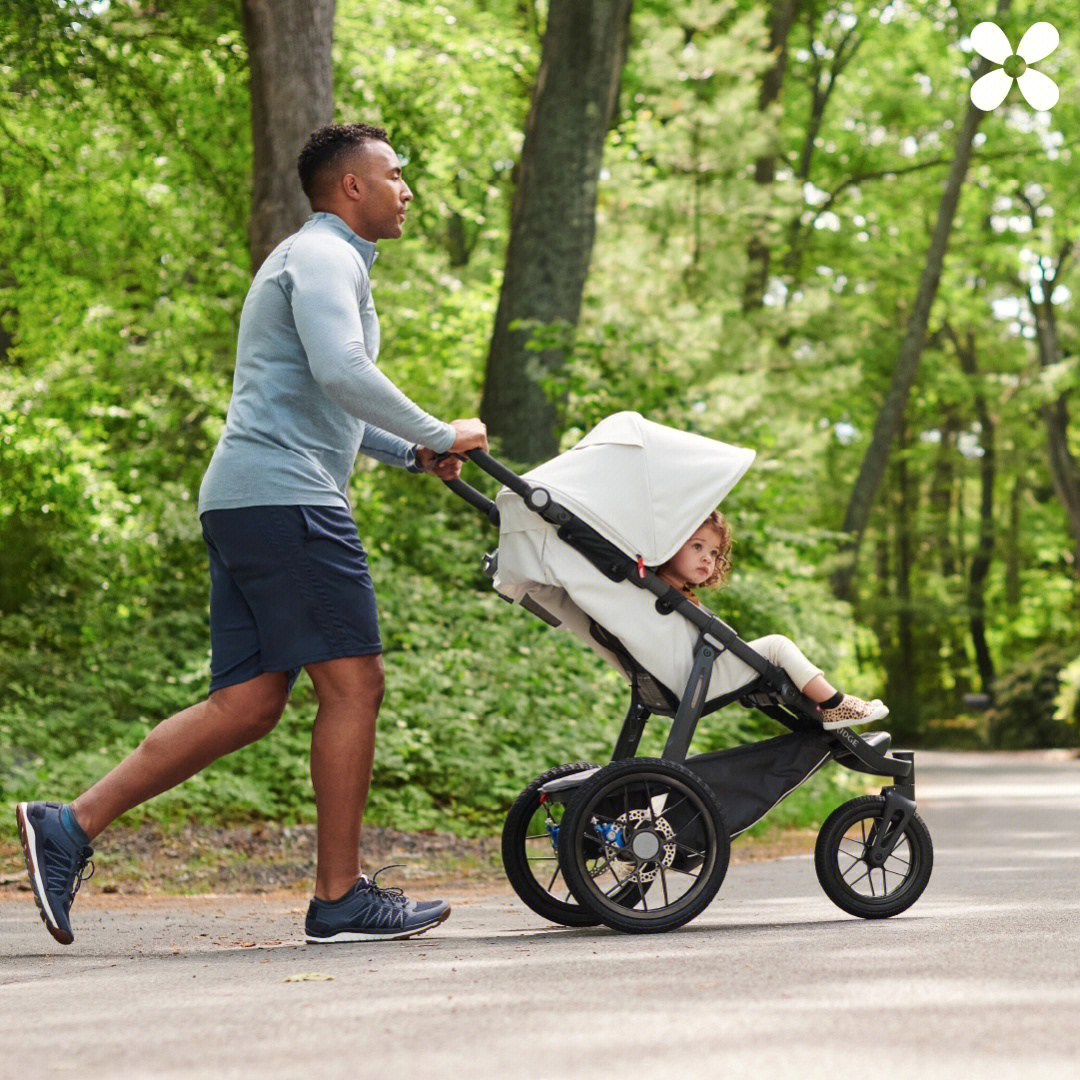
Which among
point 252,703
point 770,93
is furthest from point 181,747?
point 770,93

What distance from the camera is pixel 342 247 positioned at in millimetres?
4773

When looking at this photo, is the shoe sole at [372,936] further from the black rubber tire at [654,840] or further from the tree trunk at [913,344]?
the tree trunk at [913,344]

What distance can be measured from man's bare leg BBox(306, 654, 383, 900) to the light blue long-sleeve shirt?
46cm

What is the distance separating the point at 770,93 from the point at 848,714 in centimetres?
1921

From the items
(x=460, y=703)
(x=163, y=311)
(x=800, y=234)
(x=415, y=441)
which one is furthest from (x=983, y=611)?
(x=415, y=441)

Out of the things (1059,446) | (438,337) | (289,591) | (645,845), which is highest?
(1059,446)

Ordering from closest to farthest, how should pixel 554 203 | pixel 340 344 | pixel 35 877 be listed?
pixel 35 877 → pixel 340 344 → pixel 554 203

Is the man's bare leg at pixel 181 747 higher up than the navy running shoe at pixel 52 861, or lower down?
higher up

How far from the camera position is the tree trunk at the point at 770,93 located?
2025 centimetres

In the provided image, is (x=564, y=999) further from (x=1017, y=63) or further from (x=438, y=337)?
(x=1017, y=63)

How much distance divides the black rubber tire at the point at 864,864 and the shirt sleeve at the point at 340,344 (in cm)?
168

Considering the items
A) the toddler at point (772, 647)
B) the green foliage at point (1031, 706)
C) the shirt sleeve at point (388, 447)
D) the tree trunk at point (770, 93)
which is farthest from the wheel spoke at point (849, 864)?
the green foliage at point (1031, 706)

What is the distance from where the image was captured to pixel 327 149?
4.98 metres

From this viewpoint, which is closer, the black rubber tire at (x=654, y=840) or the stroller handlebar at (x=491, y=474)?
the black rubber tire at (x=654, y=840)
